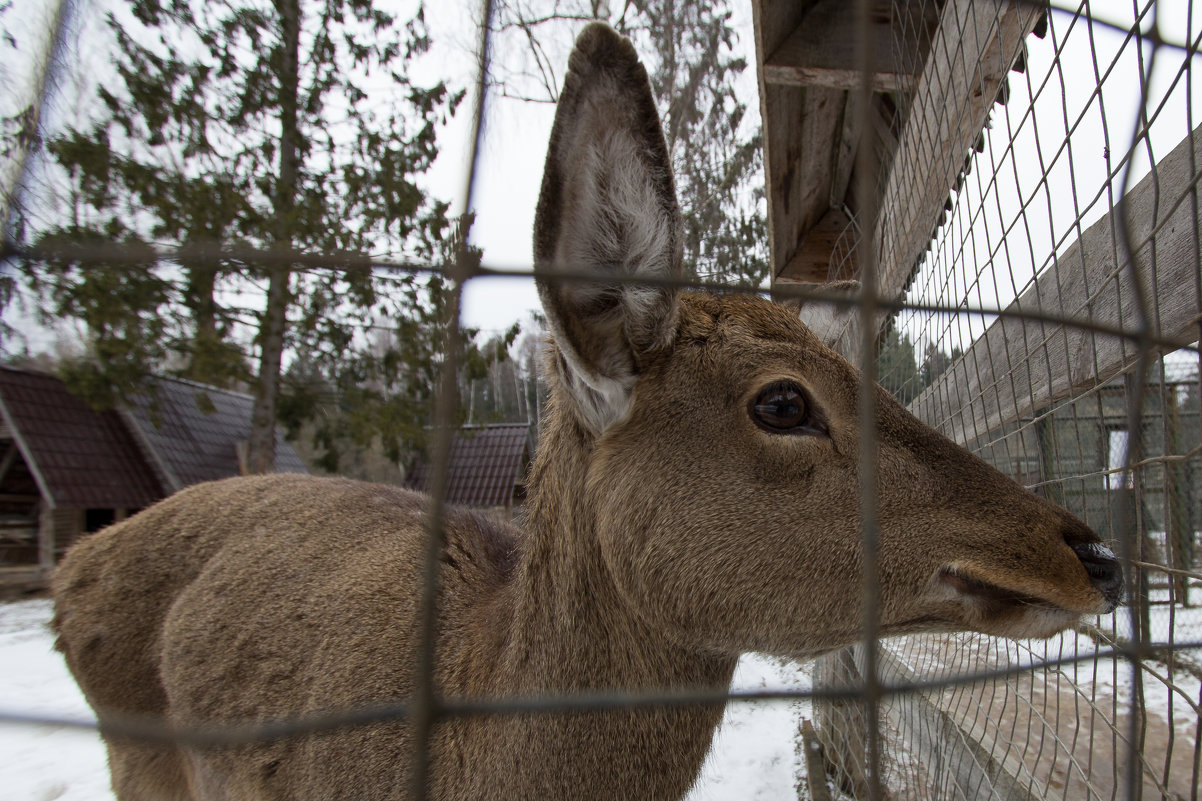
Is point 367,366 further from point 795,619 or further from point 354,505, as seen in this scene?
point 795,619

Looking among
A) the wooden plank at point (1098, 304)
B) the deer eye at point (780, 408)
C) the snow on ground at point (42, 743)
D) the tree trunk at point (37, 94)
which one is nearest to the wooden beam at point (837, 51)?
the wooden plank at point (1098, 304)

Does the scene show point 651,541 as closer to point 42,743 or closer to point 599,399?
point 599,399

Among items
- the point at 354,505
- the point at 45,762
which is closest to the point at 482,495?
the point at 45,762

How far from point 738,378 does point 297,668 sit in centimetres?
194

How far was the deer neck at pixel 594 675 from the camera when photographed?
1819 millimetres

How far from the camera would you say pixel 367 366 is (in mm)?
6695

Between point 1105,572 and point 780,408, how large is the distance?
0.79 m

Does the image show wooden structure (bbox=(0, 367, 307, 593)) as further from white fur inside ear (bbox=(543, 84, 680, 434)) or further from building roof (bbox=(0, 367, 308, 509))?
white fur inside ear (bbox=(543, 84, 680, 434))

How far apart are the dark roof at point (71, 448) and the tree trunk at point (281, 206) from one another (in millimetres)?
1549

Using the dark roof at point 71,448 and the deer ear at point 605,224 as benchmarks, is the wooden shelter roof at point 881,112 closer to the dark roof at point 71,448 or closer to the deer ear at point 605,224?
the deer ear at point 605,224

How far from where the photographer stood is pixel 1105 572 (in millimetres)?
1543

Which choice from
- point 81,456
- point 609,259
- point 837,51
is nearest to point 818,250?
point 837,51

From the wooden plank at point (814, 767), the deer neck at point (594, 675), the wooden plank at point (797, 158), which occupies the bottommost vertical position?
the wooden plank at point (814, 767)

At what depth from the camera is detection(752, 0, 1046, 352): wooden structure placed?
8.63 ft
